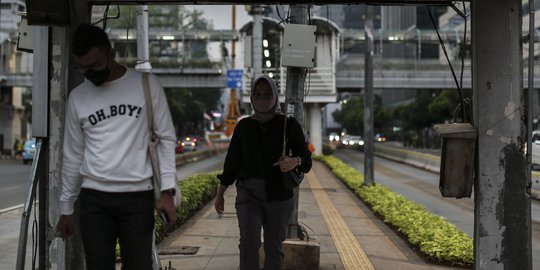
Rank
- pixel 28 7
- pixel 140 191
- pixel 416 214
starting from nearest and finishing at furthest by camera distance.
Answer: pixel 140 191 < pixel 28 7 < pixel 416 214

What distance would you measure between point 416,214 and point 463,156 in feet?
20.2

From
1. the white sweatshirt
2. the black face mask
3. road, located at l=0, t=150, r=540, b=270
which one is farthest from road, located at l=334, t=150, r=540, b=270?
the black face mask

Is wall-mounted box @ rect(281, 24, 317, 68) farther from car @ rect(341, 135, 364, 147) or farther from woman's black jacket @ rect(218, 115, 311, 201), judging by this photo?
car @ rect(341, 135, 364, 147)

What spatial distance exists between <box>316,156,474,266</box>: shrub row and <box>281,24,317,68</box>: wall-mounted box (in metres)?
2.75

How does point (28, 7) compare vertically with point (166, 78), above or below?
below

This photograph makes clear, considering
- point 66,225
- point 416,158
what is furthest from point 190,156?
point 66,225

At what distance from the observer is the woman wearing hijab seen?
14.0ft

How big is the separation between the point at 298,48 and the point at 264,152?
2.60 metres

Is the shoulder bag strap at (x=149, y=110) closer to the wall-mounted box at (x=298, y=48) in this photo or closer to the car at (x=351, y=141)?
the wall-mounted box at (x=298, y=48)

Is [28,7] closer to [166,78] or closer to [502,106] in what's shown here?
[502,106]

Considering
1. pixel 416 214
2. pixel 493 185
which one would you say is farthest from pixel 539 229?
pixel 493 185

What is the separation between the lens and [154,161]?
311cm

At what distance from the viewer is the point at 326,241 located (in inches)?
330

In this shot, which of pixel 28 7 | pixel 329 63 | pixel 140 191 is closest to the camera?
pixel 140 191
